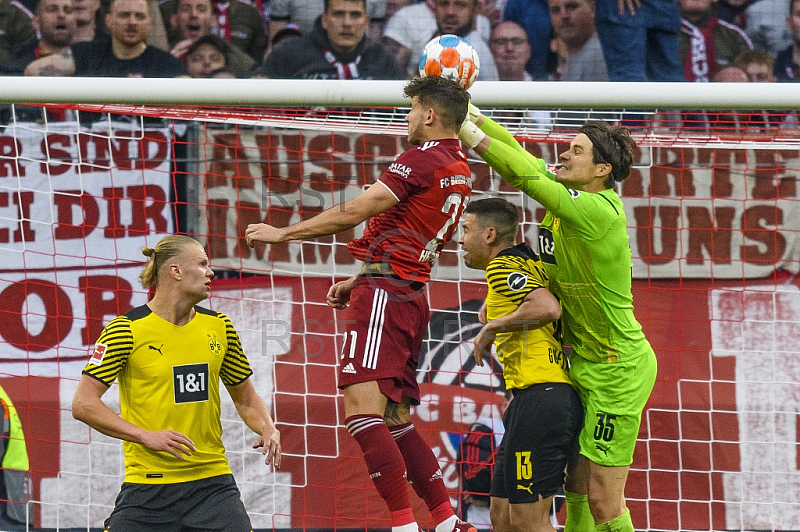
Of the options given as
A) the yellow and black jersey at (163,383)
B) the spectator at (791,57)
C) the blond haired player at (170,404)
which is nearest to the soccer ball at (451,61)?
the blond haired player at (170,404)

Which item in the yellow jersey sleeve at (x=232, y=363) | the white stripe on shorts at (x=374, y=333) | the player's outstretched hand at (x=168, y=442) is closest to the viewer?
the player's outstretched hand at (x=168, y=442)

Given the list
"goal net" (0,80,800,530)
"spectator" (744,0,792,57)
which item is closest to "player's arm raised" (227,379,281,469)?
"goal net" (0,80,800,530)

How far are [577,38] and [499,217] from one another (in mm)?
4037

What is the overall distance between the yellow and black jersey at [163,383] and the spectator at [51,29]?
4.60 m

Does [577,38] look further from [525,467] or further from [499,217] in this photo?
[525,467]

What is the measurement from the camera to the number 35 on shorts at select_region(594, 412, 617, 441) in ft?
15.3

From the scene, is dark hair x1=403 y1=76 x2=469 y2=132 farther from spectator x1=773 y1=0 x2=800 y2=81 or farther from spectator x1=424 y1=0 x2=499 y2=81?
spectator x1=773 y1=0 x2=800 y2=81

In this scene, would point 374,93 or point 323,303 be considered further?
point 323,303

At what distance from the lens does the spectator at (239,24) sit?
329 inches

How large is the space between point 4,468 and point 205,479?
294 centimetres

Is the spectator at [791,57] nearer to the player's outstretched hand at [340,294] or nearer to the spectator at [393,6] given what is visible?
the spectator at [393,6]

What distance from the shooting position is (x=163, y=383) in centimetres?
426

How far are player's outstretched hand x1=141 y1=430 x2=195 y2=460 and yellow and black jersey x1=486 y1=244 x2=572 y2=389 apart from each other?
5.36ft

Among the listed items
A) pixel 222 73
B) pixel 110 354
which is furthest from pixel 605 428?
pixel 222 73
